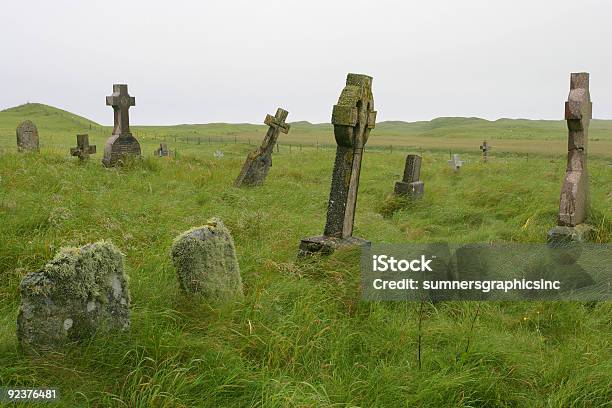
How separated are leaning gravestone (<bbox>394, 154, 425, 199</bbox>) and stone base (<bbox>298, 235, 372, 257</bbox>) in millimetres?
6154

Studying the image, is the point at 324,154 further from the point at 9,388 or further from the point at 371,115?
the point at 9,388

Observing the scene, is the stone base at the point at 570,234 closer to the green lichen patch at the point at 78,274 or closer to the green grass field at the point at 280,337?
the green grass field at the point at 280,337

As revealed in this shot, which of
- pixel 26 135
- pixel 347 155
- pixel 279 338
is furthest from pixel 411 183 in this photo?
pixel 26 135

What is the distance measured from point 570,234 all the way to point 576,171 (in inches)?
47.8

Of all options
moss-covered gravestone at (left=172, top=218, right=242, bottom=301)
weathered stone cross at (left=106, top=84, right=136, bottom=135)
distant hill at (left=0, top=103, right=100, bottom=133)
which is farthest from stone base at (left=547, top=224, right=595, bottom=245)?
distant hill at (left=0, top=103, right=100, bottom=133)

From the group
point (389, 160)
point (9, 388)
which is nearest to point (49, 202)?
point (9, 388)

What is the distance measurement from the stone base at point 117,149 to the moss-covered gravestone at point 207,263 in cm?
1063

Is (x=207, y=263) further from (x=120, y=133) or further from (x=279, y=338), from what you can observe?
(x=120, y=133)

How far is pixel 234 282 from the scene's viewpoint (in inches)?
188

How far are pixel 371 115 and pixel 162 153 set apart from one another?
18.0m

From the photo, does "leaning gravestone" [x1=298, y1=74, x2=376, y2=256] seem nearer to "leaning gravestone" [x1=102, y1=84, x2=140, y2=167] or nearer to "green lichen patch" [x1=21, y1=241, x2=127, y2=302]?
"green lichen patch" [x1=21, y1=241, x2=127, y2=302]

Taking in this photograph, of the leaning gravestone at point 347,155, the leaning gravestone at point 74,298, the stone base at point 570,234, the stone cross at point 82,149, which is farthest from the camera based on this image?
the stone cross at point 82,149

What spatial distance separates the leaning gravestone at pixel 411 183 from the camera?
12.9 m

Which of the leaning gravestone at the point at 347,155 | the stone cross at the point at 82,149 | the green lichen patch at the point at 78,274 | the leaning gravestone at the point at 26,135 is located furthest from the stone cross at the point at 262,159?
the green lichen patch at the point at 78,274
